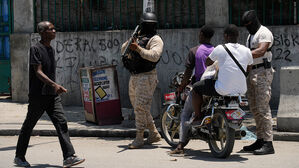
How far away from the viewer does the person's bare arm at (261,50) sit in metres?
7.35

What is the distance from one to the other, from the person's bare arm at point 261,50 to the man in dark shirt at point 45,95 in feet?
8.02

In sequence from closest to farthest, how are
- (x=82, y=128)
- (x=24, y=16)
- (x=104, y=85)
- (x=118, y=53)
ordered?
(x=82, y=128) < (x=104, y=85) < (x=118, y=53) < (x=24, y=16)

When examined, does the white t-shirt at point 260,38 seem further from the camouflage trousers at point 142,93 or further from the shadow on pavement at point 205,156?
the camouflage trousers at point 142,93

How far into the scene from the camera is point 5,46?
1415 centimetres

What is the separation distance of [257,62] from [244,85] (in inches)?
23.3

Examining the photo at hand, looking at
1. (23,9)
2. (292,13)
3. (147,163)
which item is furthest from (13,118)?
(292,13)

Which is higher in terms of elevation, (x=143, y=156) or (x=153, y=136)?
(x=153, y=136)

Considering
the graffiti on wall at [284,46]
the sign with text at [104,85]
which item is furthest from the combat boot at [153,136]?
the graffiti on wall at [284,46]

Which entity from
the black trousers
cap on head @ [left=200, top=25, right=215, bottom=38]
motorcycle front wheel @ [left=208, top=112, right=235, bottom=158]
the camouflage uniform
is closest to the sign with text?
the camouflage uniform

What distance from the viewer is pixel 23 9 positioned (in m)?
13.4

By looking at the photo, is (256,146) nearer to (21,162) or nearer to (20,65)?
(21,162)

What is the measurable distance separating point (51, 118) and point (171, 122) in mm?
2017

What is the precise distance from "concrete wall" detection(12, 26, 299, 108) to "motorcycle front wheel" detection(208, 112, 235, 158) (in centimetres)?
465

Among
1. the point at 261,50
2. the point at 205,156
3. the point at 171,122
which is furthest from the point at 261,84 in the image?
the point at 171,122
